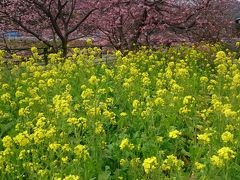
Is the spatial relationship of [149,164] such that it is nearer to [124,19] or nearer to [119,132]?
[119,132]

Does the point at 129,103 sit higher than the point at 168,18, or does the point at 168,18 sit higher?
the point at 168,18

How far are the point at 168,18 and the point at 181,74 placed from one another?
6.34 meters

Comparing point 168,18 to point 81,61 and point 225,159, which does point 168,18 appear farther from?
point 225,159

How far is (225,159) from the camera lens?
388cm

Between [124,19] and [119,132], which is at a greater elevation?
[124,19]

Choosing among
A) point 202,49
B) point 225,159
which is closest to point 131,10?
point 202,49

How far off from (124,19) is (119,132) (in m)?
9.07

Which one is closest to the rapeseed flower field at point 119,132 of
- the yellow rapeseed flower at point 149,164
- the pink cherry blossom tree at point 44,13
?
the yellow rapeseed flower at point 149,164

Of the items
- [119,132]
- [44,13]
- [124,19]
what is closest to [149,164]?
[119,132]

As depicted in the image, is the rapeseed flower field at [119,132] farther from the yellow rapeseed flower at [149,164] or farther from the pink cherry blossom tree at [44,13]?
the pink cherry blossom tree at [44,13]

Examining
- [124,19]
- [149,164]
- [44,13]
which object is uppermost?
[44,13]

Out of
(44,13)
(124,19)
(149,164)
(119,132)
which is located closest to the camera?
(149,164)

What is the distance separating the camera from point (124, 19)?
14.6m

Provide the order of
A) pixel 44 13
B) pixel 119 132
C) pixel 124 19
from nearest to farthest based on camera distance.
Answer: pixel 119 132
pixel 44 13
pixel 124 19
